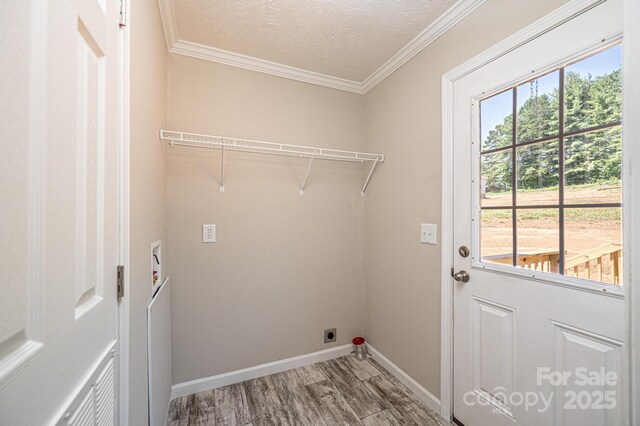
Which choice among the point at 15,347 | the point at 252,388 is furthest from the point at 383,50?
the point at 252,388

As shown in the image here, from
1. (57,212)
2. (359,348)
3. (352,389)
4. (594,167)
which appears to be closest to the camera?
(57,212)

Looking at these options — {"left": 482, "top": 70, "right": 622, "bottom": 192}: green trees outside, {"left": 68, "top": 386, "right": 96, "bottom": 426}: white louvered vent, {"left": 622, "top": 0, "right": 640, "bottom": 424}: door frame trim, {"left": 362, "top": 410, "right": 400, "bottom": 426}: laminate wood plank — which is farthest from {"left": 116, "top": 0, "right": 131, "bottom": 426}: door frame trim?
{"left": 482, "top": 70, "right": 622, "bottom": 192}: green trees outside

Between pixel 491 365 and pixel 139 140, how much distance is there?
6.48ft

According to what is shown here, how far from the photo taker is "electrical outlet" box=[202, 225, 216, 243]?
5.90ft

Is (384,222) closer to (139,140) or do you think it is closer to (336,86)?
(336,86)

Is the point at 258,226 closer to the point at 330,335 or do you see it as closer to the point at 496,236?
the point at 330,335

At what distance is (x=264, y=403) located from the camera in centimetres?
167

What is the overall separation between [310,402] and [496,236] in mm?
1548

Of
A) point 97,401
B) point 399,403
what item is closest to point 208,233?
point 97,401

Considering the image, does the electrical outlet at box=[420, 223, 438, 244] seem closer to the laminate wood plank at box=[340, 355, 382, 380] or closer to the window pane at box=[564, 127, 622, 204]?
the window pane at box=[564, 127, 622, 204]

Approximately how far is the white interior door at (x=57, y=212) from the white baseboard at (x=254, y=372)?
1.19 meters

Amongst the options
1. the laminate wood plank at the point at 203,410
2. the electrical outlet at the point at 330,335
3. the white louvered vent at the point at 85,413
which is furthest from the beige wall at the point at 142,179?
the electrical outlet at the point at 330,335

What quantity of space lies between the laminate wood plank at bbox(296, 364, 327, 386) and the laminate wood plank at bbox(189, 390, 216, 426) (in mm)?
633

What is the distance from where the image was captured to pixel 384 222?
2082 mm
